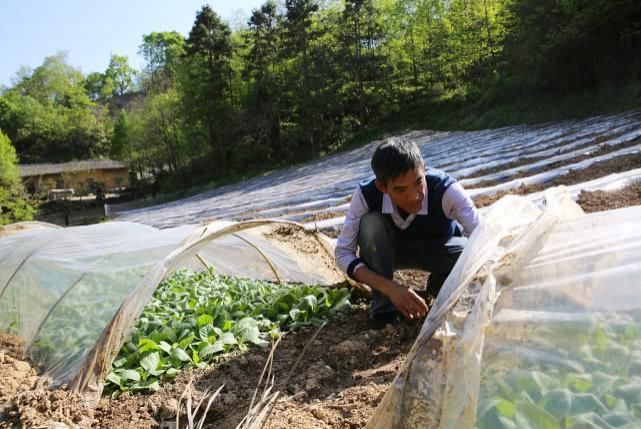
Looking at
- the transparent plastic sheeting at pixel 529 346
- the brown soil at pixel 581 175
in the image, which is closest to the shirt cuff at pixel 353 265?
the transparent plastic sheeting at pixel 529 346

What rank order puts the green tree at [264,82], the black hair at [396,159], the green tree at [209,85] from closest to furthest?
the black hair at [396,159]
the green tree at [264,82]
the green tree at [209,85]

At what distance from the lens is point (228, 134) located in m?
25.2

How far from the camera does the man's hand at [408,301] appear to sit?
2.03m

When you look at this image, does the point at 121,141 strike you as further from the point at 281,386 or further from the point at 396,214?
the point at 281,386

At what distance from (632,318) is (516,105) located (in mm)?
18774

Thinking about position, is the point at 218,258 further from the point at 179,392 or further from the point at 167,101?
the point at 167,101

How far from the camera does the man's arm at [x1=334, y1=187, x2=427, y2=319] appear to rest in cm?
204

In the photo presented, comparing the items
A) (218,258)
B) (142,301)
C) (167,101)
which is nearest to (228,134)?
(167,101)

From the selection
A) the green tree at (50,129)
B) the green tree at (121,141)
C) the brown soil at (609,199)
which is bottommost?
the brown soil at (609,199)

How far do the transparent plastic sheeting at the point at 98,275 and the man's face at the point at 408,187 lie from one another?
1.03 meters

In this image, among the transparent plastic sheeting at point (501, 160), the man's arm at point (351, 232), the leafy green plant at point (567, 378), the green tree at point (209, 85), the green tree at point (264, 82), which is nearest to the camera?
the leafy green plant at point (567, 378)

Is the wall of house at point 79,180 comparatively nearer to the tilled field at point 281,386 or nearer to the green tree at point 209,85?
the green tree at point 209,85

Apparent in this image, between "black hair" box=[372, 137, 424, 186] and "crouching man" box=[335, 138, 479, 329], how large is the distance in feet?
0.05

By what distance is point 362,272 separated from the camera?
2.28 metres
